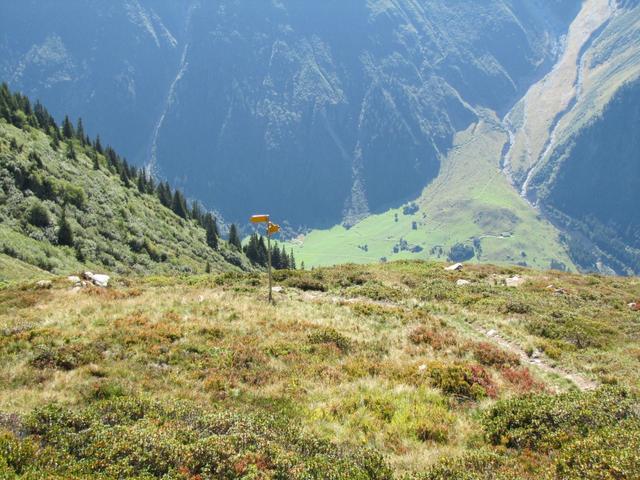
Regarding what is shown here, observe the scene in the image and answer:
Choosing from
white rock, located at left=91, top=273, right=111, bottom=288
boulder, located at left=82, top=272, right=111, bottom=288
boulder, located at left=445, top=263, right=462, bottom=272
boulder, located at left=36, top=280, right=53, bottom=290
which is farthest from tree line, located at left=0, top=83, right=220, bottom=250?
boulder, located at left=445, top=263, right=462, bottom=272

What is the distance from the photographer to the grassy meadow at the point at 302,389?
10.1 metres

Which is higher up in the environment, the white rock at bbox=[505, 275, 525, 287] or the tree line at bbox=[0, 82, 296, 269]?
the tree line at bbox=[0, 82, 296, 269]

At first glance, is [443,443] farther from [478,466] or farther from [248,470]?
[248,470]

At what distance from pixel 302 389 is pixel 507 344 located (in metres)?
13.4

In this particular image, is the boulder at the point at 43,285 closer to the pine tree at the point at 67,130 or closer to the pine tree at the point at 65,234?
the pine tree at the point at 65,234

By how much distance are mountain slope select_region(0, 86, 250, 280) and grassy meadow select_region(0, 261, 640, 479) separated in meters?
19.2

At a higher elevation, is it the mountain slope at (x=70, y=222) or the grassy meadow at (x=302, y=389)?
the mountain slope at (x=70, y=222)

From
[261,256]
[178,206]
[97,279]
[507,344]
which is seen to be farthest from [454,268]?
[178,206]

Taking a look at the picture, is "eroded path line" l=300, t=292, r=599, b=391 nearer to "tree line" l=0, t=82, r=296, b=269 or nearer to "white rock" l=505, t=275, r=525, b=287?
"white rock" l=505, t=275, r=525, b=287

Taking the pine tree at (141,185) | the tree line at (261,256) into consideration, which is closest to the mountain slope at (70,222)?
the pine tree at (141,185)

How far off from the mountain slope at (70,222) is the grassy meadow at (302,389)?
63.0 feet

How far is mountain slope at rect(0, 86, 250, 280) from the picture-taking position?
46.2 meters

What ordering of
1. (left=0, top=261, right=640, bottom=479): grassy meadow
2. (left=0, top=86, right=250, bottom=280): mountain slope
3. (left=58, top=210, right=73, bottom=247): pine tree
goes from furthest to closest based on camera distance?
(left=58, top=210, right=73, bottom=247): pine tree → (left=0, top=86, right=250, bottom=280): mountain slope → (left=0, top=261, right=640, bottom=479): grassy meadow

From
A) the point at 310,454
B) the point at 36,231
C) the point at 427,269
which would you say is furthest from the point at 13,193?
the point at 310,454
